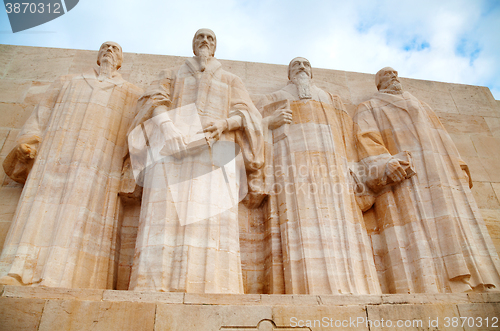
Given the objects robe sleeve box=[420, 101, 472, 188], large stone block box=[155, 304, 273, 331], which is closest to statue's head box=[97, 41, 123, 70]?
large stone block box=[155, 304, 273, 331]

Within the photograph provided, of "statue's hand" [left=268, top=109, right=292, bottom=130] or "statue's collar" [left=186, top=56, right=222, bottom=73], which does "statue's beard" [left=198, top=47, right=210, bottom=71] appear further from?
"statue's hand" [left=268, top=109, right=292, bottom=130]

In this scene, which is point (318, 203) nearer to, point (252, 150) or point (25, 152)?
point (252, 150)

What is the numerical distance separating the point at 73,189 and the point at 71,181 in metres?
0.15

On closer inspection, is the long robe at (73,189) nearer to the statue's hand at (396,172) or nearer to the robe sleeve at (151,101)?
the robe sleeve at (151,101)

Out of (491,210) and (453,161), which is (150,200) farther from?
(491,210)

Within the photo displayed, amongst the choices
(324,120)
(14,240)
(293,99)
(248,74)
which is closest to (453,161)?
(324,120)

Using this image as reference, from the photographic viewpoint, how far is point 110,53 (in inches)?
301

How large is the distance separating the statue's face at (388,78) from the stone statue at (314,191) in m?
1.31

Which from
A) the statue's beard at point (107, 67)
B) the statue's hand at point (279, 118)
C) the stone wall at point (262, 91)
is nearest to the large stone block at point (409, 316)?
the stone wall at point (262, 91)

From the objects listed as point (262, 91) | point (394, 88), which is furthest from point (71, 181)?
point (394, 88)

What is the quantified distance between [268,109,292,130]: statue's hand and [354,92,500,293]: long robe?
1435mm

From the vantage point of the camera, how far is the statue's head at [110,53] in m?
7.60

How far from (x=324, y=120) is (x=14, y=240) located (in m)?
5.12

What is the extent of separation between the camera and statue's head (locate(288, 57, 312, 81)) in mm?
8102
